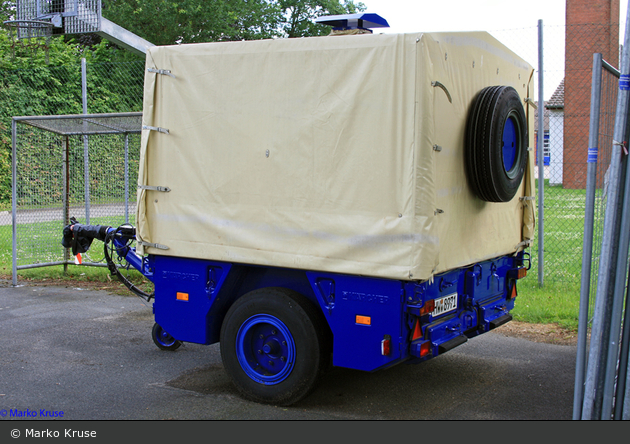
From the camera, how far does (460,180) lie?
4.65 meters

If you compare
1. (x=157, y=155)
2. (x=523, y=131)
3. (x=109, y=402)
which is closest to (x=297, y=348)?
(x=109, y=402)

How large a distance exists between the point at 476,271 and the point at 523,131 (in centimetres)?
126

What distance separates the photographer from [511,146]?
16.9 ft

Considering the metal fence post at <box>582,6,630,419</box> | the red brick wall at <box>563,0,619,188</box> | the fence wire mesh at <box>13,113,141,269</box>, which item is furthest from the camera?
the fence wire mesh at <box>13,113,141,269</box>

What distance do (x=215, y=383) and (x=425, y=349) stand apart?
1972mm

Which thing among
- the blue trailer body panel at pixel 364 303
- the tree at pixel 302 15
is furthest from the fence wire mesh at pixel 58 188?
the tree at pixel 302 15

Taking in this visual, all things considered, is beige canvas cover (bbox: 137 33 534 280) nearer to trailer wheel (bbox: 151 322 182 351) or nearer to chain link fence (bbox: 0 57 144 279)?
trailer wheel (bbox: 151 322 182 351)

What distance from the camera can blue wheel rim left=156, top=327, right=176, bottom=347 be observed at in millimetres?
6199

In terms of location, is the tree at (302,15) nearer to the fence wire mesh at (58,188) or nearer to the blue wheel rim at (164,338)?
the fence wire mesh at (58,188)

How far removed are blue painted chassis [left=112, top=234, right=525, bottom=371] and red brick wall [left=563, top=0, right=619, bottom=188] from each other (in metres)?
3.36

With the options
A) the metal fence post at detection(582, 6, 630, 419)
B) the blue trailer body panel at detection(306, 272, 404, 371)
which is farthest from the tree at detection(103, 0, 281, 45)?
the metal fence post at detection(582, 6, 630, 419)

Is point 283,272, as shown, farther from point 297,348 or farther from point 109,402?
point 109,402

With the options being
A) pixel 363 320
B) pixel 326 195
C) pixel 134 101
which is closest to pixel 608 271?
pixel 363 320

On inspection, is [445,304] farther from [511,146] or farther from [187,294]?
[187,294]
